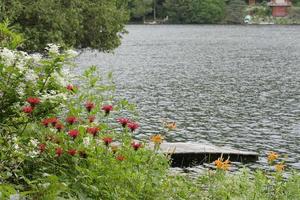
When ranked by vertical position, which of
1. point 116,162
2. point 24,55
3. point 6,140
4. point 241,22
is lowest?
point 241,22

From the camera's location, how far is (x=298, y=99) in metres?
35.6

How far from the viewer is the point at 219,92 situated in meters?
38.7

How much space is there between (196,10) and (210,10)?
4.49m

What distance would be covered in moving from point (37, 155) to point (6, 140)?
64cm

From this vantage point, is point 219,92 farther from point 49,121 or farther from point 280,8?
point 280,8

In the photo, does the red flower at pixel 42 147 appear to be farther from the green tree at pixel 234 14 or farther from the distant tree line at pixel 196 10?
the green tree at pixel 234 14

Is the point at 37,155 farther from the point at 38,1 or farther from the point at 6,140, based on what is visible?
the point at 38,1

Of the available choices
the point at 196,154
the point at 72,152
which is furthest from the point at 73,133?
the point at 196,154

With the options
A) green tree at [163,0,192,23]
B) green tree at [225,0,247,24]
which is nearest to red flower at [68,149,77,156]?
green tree at [163,0,192,23]

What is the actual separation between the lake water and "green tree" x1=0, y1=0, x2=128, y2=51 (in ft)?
6.41

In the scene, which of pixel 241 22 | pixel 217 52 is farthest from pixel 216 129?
pixel 241 22

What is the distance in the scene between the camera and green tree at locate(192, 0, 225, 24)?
517 feet

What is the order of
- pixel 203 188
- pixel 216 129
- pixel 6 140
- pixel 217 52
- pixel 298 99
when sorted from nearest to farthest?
pixel 6 140
pixel 203 188
pixel 216 129
pixel 298 99
pixel 217 52

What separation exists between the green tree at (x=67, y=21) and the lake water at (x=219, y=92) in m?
1.95
